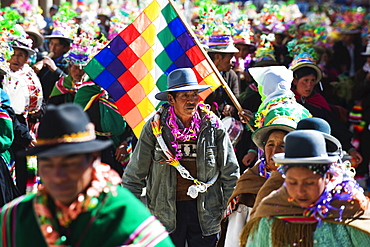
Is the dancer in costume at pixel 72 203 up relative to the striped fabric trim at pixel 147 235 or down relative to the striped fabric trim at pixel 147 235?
up

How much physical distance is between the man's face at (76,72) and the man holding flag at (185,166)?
341 centimetres

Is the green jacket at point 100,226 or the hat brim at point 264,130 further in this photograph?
the hat brim at point 264,130

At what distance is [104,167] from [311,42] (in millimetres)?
10750

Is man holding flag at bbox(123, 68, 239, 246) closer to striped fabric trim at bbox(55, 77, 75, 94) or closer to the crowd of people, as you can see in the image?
the crowd of people

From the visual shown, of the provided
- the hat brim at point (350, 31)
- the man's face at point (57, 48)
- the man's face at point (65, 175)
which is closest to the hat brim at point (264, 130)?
the man's face at point (65, 175)

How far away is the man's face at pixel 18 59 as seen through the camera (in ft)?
29.3

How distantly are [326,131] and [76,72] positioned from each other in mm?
5418

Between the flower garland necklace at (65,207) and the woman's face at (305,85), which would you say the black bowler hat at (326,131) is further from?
the woman's face at (305,85)

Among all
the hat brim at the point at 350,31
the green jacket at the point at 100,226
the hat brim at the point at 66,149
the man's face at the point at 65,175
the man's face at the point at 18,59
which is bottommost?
the hat brim at the point at 350,31

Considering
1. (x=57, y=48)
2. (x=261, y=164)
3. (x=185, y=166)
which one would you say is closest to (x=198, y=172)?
(x=185, y=166)

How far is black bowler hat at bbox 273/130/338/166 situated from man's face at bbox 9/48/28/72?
5.53 m

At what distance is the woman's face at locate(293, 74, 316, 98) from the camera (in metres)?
8.06

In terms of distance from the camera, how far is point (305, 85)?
8.10 m

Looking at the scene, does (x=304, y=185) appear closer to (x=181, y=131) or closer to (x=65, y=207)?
(x=65, y=207)
